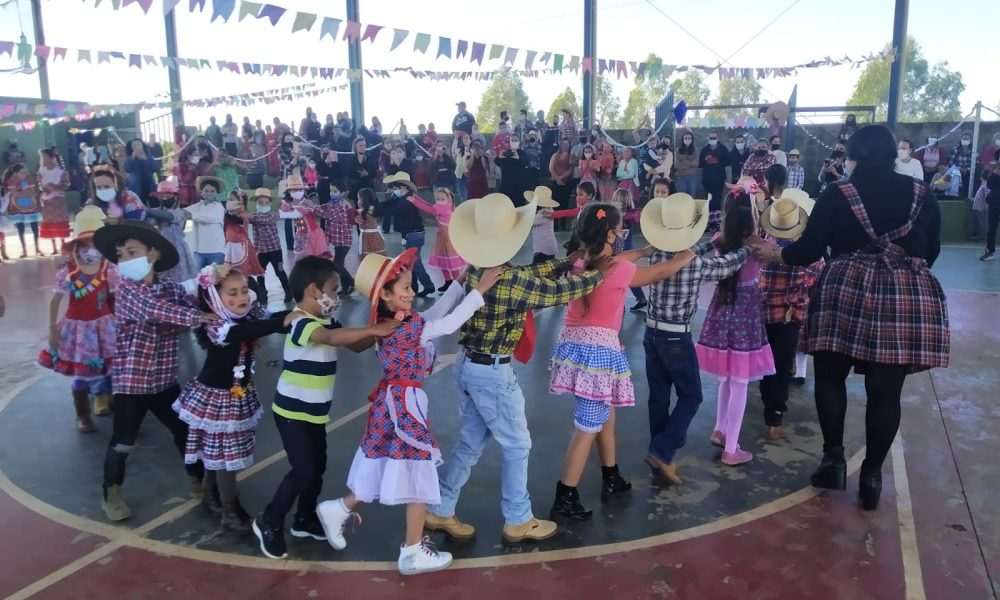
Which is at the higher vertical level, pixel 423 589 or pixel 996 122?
pixel 996 122

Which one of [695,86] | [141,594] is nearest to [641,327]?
[141,594]

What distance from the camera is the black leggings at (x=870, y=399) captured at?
3643mm

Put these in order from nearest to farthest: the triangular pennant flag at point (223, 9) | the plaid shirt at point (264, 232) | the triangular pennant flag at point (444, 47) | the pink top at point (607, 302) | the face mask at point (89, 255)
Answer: the pink top at point (607, 302) → the face mask at point (89, 255) → the plaid shirt at point (264, 232) → the triangular pennant flag at point (223, 9) → the triangular pennant flag at point (444, 47)

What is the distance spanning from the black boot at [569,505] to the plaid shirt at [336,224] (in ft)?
19.2

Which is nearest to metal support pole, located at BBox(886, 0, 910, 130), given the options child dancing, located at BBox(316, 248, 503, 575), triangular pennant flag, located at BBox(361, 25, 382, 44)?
triangular pennant flag, located at BBox(361, 25, 382, 44)

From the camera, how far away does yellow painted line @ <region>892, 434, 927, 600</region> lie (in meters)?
3.08

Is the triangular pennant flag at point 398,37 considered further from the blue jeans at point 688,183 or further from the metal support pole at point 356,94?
the metal support pole at point 356,94

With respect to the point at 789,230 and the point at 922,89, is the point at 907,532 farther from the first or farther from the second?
the point at 922,89

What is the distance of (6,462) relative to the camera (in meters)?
4.52

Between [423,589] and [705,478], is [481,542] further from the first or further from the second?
[705,478]

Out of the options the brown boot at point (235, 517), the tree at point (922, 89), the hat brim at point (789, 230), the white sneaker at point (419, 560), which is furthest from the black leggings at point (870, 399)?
the tree at point (922, 89)

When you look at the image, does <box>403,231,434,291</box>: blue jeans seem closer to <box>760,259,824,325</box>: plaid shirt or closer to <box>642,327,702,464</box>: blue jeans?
<box>760,259,824,325</box>: plaid shirt

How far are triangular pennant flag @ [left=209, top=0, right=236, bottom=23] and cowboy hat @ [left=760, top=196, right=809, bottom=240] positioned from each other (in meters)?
7.84

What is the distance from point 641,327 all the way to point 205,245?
14.9 ft
